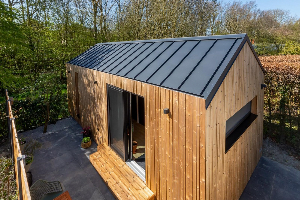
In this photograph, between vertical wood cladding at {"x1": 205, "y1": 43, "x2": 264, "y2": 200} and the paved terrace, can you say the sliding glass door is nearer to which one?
the paved terrace

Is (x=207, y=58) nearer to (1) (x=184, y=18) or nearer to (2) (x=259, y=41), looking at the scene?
(1) (x=184, y=18)

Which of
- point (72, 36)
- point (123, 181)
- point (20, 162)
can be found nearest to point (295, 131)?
point (123, 181)

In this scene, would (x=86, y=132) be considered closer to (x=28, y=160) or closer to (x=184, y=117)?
(x=28, y=160)

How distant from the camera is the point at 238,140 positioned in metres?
3.94

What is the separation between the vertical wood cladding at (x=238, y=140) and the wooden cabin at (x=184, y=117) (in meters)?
0.02

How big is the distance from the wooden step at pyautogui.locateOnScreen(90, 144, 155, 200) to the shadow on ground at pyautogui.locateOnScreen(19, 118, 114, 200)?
0.31 m

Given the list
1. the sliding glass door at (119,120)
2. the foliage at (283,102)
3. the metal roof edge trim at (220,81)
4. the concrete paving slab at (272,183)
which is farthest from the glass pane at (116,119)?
the foliage at (283,102)

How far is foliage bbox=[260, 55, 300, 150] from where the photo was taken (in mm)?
5926

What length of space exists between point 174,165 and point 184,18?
1616 cm

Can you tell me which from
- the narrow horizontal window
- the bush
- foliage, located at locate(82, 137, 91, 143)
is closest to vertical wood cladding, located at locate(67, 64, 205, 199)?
the narrow horizontal window

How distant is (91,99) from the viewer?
6.75m

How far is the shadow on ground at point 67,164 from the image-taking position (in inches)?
183

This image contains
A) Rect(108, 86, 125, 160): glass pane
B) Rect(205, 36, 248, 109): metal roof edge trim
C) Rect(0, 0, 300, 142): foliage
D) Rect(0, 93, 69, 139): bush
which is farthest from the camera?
Rect(0, 0, 300, 142): foliage

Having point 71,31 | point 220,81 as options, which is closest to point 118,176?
point 220,81
